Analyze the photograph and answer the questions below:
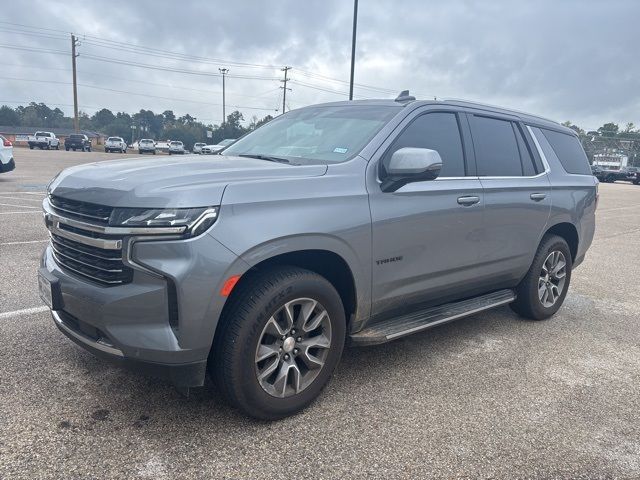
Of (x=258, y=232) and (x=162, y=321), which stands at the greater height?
(x=258, y=232)

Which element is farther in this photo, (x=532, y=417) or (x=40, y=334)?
(x=40, y=334)

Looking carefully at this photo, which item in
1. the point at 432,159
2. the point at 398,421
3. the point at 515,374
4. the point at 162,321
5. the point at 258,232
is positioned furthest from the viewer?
the point at 515,374

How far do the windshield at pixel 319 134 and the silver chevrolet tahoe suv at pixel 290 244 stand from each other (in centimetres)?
2

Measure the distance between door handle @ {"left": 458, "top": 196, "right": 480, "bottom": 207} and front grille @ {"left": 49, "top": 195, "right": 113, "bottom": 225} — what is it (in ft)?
7.92

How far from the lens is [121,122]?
4823 inches

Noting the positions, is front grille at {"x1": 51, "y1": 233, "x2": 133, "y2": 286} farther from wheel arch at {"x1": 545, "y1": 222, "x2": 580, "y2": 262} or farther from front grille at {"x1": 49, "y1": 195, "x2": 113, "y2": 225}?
wheel arch at {"x1": 545, "y1": 222, "x2": 580, "y2": 262}

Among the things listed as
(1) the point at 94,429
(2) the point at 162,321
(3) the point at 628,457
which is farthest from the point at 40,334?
(3) the point at 628,457

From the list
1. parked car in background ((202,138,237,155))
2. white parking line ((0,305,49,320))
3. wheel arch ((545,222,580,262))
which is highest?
parked car in background ((202,138,237,155))

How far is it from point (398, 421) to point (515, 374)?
1.22 m

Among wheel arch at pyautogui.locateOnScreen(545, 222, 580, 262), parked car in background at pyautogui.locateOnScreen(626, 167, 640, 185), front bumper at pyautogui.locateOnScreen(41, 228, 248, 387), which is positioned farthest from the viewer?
parked car in background at pyautogui.locateOnScreen(626, 167, 640, 185)

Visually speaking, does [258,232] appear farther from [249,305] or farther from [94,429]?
[94,429]

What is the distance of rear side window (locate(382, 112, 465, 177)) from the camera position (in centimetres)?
362

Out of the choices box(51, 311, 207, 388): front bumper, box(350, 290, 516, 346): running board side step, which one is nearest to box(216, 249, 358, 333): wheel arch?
box(350, 290, 516, 346): running board side step

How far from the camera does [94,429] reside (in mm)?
2719
